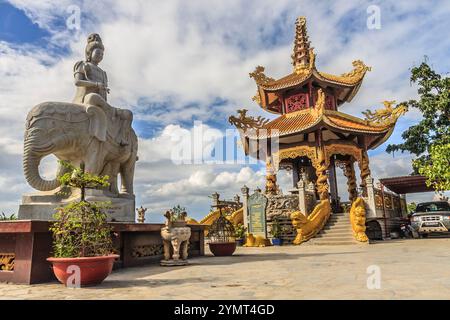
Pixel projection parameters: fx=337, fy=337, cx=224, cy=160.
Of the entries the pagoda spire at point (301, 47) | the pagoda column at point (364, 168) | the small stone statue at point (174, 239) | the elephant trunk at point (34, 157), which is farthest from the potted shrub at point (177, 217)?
the pagoda spire at point (301, 47)

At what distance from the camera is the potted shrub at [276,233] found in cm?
1376

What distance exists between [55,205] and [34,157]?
1035 millimetres

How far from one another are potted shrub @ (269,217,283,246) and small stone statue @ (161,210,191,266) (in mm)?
7267

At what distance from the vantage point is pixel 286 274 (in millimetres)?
5109

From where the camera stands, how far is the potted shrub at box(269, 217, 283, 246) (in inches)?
542

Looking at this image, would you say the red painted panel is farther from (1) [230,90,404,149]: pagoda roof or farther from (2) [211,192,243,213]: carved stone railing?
A: (2) [211,192,243,213]: carved stone railing

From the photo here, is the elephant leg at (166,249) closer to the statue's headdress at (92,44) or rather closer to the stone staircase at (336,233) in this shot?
the statue's headdress at (92,44)

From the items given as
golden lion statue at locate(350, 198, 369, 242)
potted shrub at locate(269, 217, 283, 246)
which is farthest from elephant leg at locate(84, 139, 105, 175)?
golden lion statue at locate(350, 198, 369, 242)

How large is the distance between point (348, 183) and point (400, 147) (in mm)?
3461

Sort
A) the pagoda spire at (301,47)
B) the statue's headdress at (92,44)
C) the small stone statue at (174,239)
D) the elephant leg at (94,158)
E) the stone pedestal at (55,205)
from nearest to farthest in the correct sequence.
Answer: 1. the stone pedestal at (55,205)
2. the small stone statue at (174,239)
3. the elephant leg at (94,158)
4. the statue's headdress at (92,44)
5. the pagoda spire at (301,47)

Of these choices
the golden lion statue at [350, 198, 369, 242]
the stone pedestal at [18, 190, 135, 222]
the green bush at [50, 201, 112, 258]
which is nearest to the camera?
the green bush at [50, 201, 112, 258]

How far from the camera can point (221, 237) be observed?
32.8 ft

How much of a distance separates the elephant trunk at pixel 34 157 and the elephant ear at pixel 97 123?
0.89m
